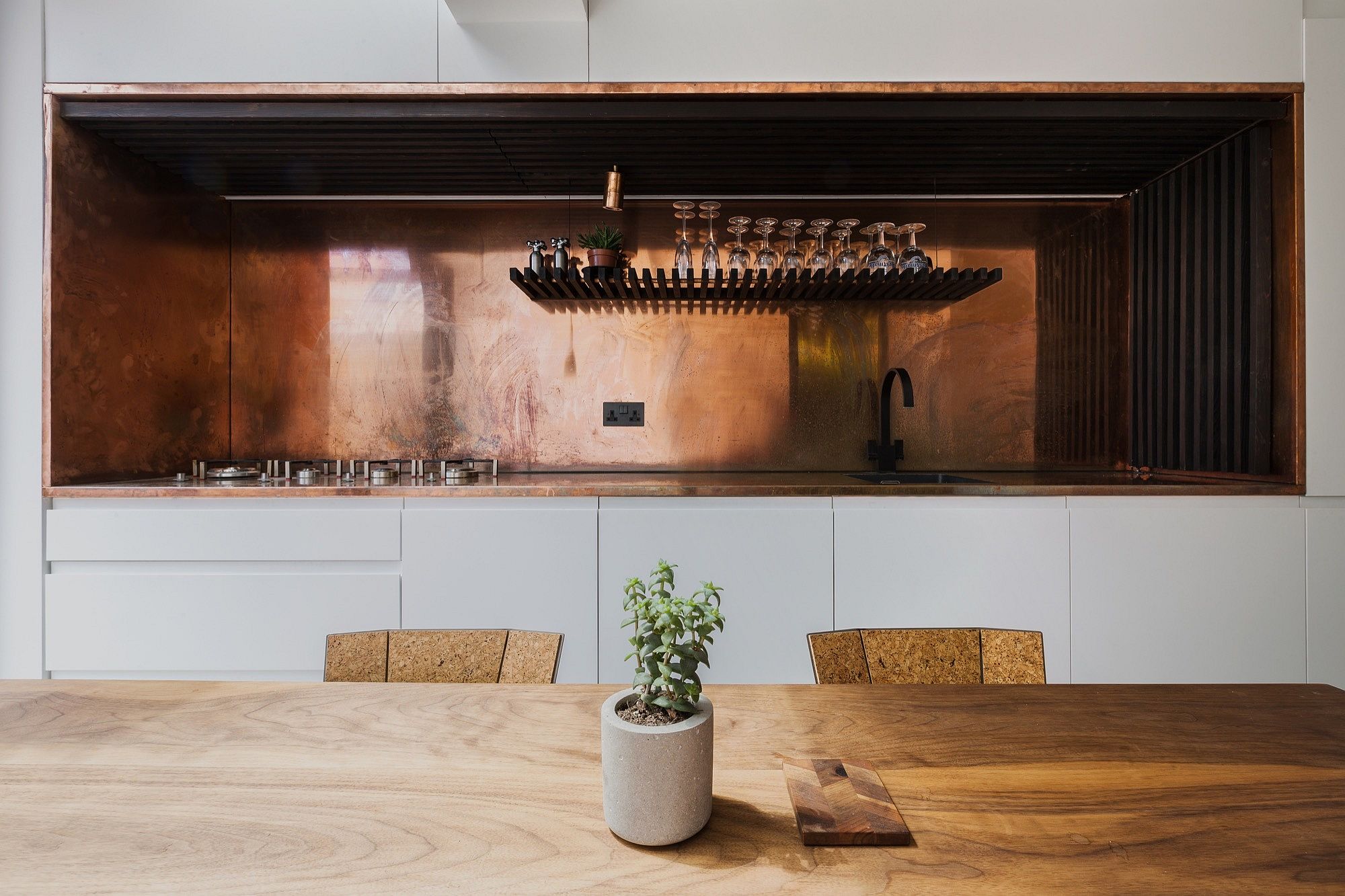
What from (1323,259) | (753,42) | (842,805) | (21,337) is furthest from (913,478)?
(21,337)

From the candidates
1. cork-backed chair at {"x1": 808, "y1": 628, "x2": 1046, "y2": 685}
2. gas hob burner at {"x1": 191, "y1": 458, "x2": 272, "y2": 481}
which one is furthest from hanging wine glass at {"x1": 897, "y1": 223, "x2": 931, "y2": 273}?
gas hob burner at {"x1": 191, "y1": 458, "x2": 272, "y2": 481}

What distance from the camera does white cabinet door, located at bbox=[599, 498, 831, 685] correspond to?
1923mm

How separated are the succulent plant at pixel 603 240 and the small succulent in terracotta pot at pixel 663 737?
6.78ft

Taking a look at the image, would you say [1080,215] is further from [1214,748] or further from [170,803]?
[170,803]

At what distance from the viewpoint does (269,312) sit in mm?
2650

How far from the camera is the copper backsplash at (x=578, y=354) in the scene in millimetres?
2629

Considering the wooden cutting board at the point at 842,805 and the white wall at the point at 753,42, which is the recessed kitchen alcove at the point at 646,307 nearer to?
the white wall at the point at 753,42

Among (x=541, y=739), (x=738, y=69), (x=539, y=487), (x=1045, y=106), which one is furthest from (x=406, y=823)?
(x=1045, y=106)

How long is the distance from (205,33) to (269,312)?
991mm

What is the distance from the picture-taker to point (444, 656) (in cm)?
108

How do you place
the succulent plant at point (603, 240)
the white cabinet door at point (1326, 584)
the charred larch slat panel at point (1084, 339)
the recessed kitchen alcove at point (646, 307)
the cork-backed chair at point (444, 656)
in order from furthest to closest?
the charred larch slat panel at point (1084, 339), the succulent plant at point (603, 240), the recessed kitchen alcove at point (646, 307), the white cabinet door at point (1326, 584), the cork-backed chair at point (444, 656)

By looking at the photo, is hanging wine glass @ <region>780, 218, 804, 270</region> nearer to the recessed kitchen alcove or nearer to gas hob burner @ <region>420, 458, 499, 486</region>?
the recessed kitchen alcove

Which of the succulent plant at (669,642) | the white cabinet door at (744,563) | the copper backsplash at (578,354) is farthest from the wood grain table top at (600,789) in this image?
the copper backsplash at (578,354)

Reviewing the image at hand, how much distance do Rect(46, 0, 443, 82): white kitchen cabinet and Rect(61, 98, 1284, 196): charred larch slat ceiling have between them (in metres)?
0.09
